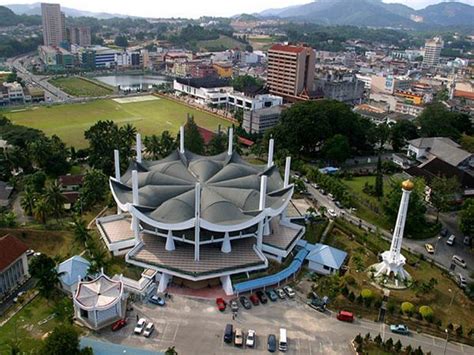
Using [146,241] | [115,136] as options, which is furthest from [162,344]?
[115,136]

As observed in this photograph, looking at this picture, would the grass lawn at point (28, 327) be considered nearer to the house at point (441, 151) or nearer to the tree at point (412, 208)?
the tree at point (412, 208)

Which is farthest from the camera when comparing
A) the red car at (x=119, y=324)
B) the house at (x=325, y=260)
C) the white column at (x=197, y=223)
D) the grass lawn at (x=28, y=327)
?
the house at (x=325, y=260)

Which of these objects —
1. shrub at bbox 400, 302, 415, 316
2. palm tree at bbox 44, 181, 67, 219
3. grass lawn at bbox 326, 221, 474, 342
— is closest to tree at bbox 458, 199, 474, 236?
grass lawn at bbox 326, 221, 474, 342

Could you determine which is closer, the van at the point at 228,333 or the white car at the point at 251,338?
the white car at the point at 251,338

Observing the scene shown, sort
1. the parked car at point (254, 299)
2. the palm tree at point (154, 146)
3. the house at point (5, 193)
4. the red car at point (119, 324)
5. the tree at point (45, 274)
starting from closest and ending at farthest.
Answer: the red car at point (119, 324), the tree at point (45, 274), the parked car at point (254, 299), the house at point (5, 193), the palm tree at point (154, 146)

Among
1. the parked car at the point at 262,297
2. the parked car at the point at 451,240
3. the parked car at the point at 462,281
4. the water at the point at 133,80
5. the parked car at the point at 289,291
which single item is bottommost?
the parked car at the point at 262,297

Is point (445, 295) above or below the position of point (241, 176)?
below

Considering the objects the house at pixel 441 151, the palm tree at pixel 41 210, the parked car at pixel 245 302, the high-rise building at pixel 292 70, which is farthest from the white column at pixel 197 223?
the high-rise building at pixel 292 70

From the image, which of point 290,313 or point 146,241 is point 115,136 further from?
point 290,313
